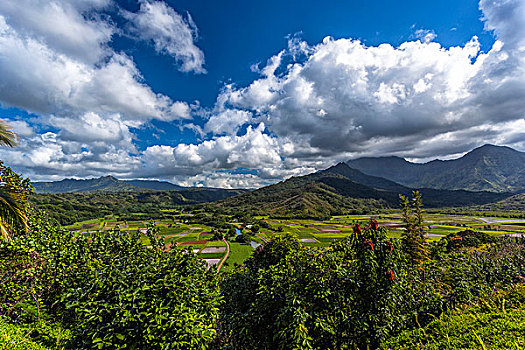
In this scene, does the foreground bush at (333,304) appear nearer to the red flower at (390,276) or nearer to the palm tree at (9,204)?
the red flower at (390,276)

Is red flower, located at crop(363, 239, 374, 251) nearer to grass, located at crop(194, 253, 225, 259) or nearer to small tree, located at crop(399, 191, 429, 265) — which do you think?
small tree, located at crop(399, 191, 429, 265)

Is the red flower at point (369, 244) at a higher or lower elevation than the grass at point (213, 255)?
higher

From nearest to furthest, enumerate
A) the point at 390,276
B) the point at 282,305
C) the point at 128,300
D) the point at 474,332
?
the point at 474,332
the point at 128,300
the point at 390,276
the point at 282,305

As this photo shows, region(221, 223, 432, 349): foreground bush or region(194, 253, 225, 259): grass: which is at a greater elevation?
region(221, 223, 432, 349): foreground bush

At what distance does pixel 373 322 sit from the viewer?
21.8ft

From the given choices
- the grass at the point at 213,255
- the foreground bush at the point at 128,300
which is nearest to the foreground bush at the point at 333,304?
the foreground bush at the point at 128,300

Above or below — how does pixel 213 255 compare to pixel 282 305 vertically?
below

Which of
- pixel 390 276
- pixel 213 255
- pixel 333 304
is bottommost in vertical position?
pixel 213 255

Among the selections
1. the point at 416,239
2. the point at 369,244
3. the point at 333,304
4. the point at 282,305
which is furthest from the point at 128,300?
the point at 416,239

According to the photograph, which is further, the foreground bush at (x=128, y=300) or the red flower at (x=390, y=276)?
the red flower at (x=390, y=276)

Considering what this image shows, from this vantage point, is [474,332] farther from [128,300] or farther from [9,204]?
[9,204]

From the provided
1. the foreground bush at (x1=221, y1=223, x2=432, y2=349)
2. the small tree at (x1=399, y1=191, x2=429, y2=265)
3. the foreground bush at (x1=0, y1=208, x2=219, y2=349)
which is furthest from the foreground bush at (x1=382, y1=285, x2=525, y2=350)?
the small tree at (x1=399, y1=191, x2=429, y2=265)

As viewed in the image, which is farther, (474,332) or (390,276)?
(390,276)

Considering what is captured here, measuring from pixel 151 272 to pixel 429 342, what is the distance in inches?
335
